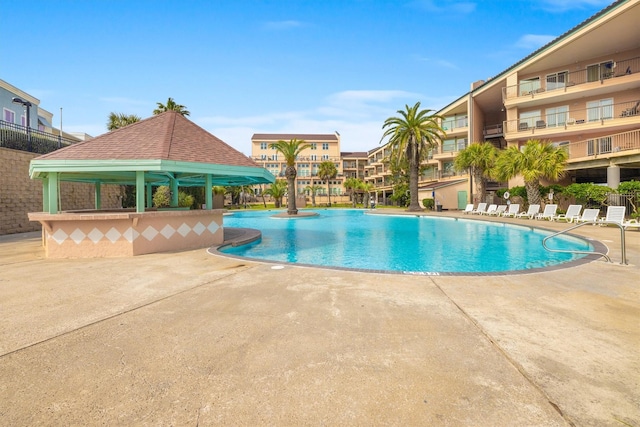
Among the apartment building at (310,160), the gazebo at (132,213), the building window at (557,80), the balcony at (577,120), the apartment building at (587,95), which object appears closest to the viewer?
the gazebo at (132,213)

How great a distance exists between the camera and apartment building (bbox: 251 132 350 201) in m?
78.5

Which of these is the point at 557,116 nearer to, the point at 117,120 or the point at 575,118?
the point at 575,118

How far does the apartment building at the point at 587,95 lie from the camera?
2200 cm

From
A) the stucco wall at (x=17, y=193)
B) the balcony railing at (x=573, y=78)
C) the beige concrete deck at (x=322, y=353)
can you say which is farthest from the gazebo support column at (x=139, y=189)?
the balcony railing at (x=573, y=78)

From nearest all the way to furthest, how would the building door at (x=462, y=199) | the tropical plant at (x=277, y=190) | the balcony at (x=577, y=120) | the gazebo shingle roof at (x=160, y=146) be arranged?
the gazebo shingle roof at (x=160, y=146) < the balcony at (x=577, y=120) < the building door at (x=462, y=199) < the tropical plant at (x=277, y=190)

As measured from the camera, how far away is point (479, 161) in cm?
3067

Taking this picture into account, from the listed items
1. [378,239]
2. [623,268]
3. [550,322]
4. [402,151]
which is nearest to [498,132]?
[402,151]

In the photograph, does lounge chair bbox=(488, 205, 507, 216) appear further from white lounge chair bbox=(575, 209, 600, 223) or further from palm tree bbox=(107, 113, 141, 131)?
palm tree bbox=(107, 113, 141, 131)

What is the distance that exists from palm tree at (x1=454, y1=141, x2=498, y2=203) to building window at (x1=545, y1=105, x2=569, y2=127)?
5.08 meters

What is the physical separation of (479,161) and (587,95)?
10.2 metres

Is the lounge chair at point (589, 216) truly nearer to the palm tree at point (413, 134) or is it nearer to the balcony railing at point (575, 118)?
the balcony railing at point (575, 118)

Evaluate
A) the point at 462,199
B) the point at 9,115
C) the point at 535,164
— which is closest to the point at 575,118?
the point at 535,164

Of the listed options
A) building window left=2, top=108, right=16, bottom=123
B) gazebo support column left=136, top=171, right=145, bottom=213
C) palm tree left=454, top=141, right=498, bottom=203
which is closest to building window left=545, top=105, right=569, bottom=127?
palm tree left=454, top=141, right=498, bottom=203

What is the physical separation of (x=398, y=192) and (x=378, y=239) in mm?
34770
